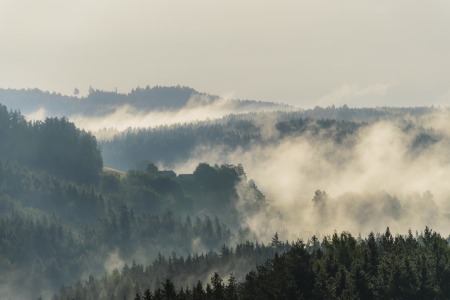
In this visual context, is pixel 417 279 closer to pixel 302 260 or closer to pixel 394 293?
pixel 394 293

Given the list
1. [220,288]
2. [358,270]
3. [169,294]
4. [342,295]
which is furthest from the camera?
[358,270]

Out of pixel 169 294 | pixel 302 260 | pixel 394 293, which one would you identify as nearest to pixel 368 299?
pixel 394 293

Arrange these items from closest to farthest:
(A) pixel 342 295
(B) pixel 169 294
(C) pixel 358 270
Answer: (B) pixel 169 294 < (A) pixel 342 295 < (C) pixel 358 270

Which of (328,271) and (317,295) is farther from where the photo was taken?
(328,271)

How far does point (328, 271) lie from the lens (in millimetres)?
199125

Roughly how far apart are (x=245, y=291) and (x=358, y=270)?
91.4 ft

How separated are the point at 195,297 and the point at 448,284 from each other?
6658cm

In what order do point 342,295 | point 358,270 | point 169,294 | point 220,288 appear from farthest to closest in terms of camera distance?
point 358,270, point 342,295, point 220,288, point 169,294

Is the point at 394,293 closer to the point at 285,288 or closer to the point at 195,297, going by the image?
the point at 285,288

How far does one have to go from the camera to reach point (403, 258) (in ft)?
650

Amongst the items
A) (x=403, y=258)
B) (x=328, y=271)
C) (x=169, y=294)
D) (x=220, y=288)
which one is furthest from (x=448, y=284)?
(x=169, y=294)

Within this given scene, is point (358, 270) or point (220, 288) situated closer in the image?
point (220, 288)

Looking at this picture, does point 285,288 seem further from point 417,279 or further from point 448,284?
point 448,284

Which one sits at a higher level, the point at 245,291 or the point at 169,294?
the point at 169,294
